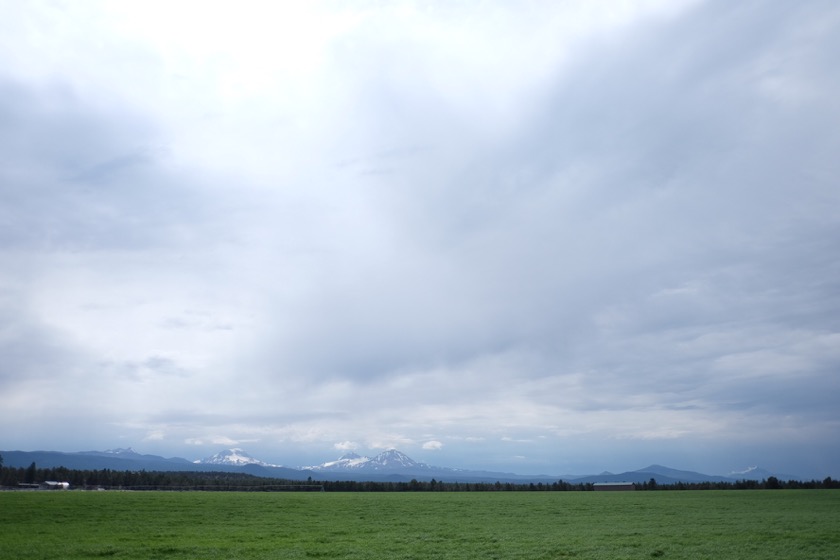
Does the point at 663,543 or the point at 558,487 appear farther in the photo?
the point at 558,487

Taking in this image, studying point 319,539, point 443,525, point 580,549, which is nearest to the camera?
point 580,549

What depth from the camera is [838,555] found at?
2745cm

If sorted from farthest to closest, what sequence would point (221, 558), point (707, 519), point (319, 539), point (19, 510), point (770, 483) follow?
1. point (770, 483)
2. point (19, 510)
3. point (707, 519)
4. point (319, 539)
5. point (221, 558)

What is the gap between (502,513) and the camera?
53.8 meters

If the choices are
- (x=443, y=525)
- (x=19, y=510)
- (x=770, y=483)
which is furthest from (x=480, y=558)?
(x=770, y=483)

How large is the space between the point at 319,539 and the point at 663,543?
57.1ft

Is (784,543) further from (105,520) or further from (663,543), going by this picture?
(105,520)

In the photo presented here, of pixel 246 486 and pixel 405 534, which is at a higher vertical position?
pixel 405 534

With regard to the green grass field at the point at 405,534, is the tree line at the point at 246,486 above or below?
below

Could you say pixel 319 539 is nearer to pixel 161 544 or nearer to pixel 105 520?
pixel 161 544

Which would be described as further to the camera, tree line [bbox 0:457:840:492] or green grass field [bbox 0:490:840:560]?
tree line [bbox 0:457:840:492]

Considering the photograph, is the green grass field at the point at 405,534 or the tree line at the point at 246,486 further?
the tree line at the point at 246,486

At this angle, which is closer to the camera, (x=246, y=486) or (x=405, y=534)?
(x=405, y=534)

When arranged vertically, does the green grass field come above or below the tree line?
above
